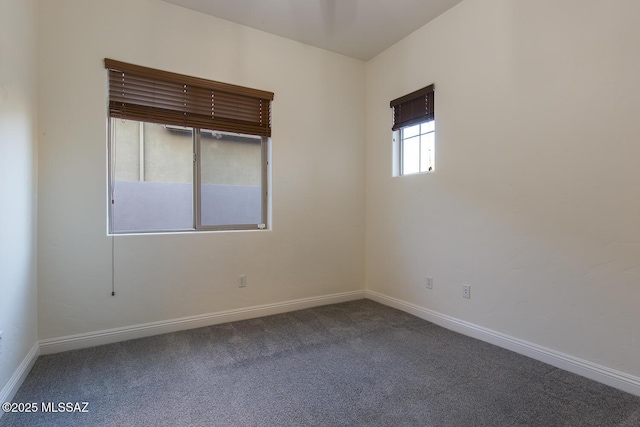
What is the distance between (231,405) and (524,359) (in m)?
2.07

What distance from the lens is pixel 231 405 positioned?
1791 millimetres

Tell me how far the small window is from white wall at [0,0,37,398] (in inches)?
123

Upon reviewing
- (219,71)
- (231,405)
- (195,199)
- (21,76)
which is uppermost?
(219,71)

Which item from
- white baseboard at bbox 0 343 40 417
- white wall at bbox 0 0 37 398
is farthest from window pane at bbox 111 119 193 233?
white baseboard at bbox 0 343 40 417

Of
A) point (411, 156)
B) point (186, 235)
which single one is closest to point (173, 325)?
point (186, 235)

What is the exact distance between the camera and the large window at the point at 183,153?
8.93 ft

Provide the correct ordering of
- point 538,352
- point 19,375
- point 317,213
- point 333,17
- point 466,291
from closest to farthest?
point 19,375 < point 538,352 < point 466,291 < point 333,17 < point 317,213

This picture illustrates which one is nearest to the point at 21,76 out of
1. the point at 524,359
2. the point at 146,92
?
the point at 146,92

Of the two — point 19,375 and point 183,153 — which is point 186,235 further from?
point 19,375

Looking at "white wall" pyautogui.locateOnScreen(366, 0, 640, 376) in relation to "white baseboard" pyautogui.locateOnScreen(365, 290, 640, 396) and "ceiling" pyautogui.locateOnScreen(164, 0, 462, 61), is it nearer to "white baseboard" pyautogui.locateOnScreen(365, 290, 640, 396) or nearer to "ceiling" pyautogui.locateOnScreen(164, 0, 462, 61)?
"white baseboard" pyautogui.locateOnScreen(365, 290, 640, 396)

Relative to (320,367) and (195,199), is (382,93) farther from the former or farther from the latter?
(320,367)

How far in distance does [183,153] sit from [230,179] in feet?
1.65

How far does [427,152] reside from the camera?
3.25 meters

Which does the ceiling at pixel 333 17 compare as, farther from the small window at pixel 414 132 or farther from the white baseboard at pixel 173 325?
the white baseboard at pixel 173 325
